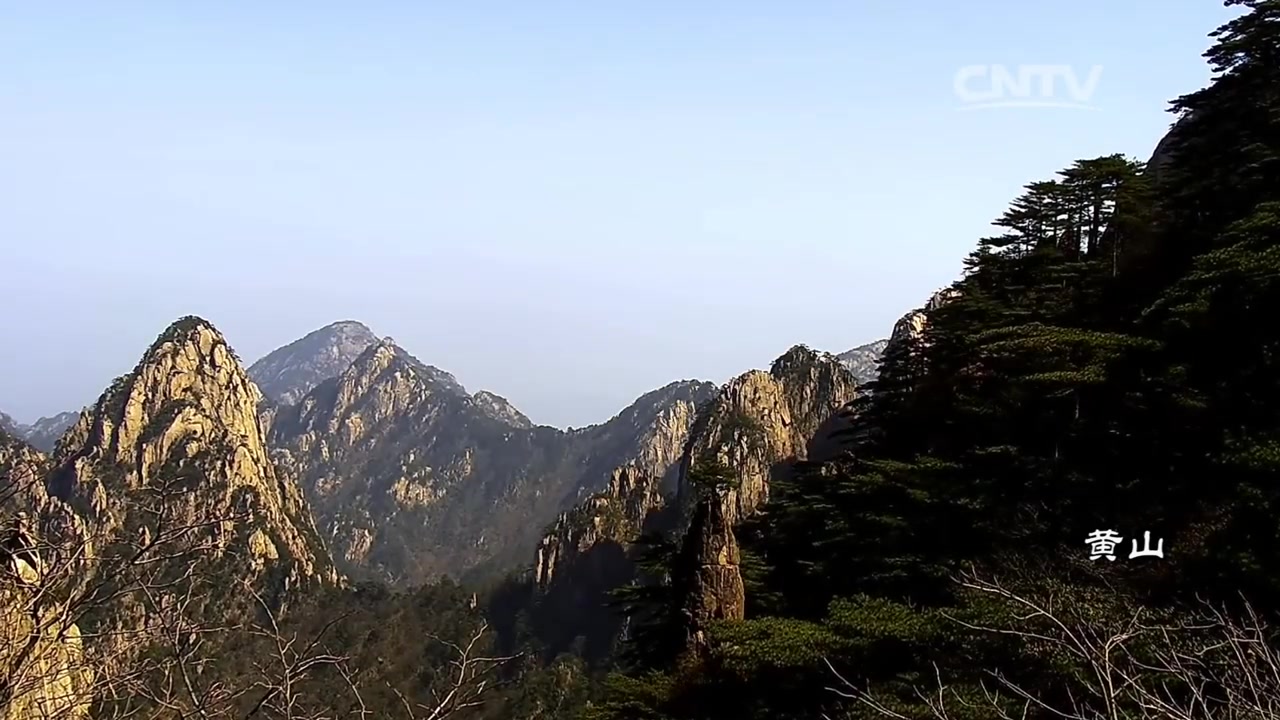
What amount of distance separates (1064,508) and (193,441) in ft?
329

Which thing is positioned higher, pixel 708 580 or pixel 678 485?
pixel 708 580

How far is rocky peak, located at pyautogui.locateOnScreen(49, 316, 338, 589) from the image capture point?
299ft

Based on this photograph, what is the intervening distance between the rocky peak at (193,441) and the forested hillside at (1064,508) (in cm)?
7770

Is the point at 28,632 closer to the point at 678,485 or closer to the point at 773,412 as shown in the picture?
the point at 773,412

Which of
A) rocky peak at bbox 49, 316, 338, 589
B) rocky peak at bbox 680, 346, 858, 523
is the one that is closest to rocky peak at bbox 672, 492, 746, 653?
rocky peak at bbox 680, 346, 858, 523

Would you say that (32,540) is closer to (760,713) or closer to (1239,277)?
(760,713)

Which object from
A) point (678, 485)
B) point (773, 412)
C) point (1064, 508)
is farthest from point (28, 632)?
point (678, 485)

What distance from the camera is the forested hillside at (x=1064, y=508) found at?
8688mm

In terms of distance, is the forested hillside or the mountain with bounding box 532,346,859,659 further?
the mountain with bounding box 532,346,859,659

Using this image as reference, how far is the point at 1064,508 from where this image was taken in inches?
508

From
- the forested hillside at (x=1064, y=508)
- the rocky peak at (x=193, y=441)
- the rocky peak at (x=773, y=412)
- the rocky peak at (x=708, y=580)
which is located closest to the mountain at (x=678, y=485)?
the rocky peak at (x=773, y=412)

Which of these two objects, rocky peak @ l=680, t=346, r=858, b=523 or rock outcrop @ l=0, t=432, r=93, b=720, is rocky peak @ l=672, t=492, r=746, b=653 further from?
rocky peak @ l=680, t=346, r=858, b=523

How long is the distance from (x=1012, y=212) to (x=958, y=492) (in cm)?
1269

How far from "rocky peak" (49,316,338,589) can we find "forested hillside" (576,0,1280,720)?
77.7 meters
